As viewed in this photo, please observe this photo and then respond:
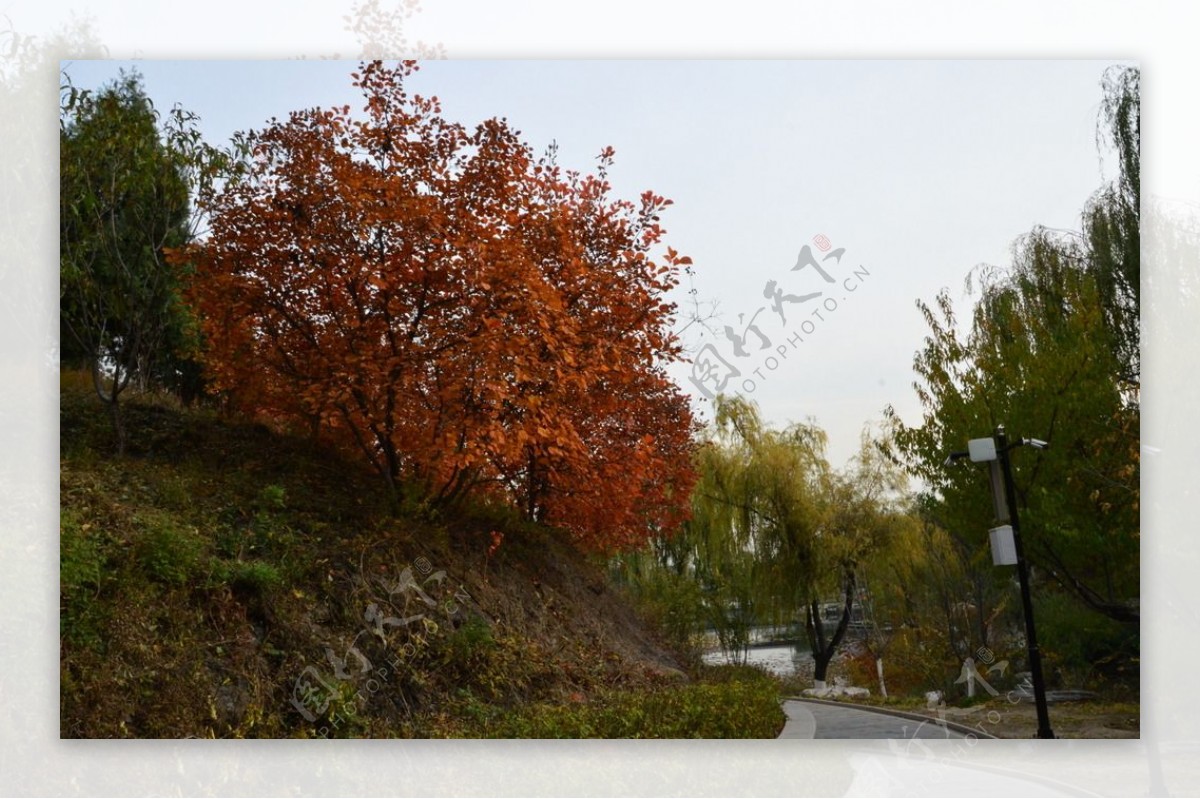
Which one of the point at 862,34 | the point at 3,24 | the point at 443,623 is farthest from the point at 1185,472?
the point at 3,24

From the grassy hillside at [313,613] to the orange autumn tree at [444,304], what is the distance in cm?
32

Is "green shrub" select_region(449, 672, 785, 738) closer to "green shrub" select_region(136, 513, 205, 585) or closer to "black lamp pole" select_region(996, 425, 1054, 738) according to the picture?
"black lamp pole" select_region(996, 425, 1054, 738)

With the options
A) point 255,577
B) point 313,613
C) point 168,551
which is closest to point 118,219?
point 168,551

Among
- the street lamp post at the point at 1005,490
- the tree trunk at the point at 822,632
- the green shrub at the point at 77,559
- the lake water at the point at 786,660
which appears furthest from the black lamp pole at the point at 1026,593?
the green shrub at the point at 77,559

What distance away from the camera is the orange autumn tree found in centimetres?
547

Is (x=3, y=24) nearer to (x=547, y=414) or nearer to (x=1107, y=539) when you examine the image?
(x=547, y=414)

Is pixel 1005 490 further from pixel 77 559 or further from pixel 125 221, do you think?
pixel 125 221

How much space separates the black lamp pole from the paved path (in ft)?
1.30

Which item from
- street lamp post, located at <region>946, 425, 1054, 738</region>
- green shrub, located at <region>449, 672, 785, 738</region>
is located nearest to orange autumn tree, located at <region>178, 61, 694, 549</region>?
green shrub, located at <region>449, 672, 785, 738</region>

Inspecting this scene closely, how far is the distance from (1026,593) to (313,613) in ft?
11.6

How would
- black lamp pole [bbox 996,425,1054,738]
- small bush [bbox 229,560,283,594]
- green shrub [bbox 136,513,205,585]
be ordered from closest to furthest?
black lamp pole [bbox 996,425,1054,738] < green shrub [bbox 136,513,205,585] < small bush [bbox 229,560,283,594]

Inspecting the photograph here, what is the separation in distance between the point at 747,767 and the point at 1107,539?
2120 millimetres

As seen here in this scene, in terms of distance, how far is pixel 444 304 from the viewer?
5.48 m

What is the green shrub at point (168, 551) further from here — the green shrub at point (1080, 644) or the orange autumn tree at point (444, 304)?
the green shrub at point (1080, 644)
